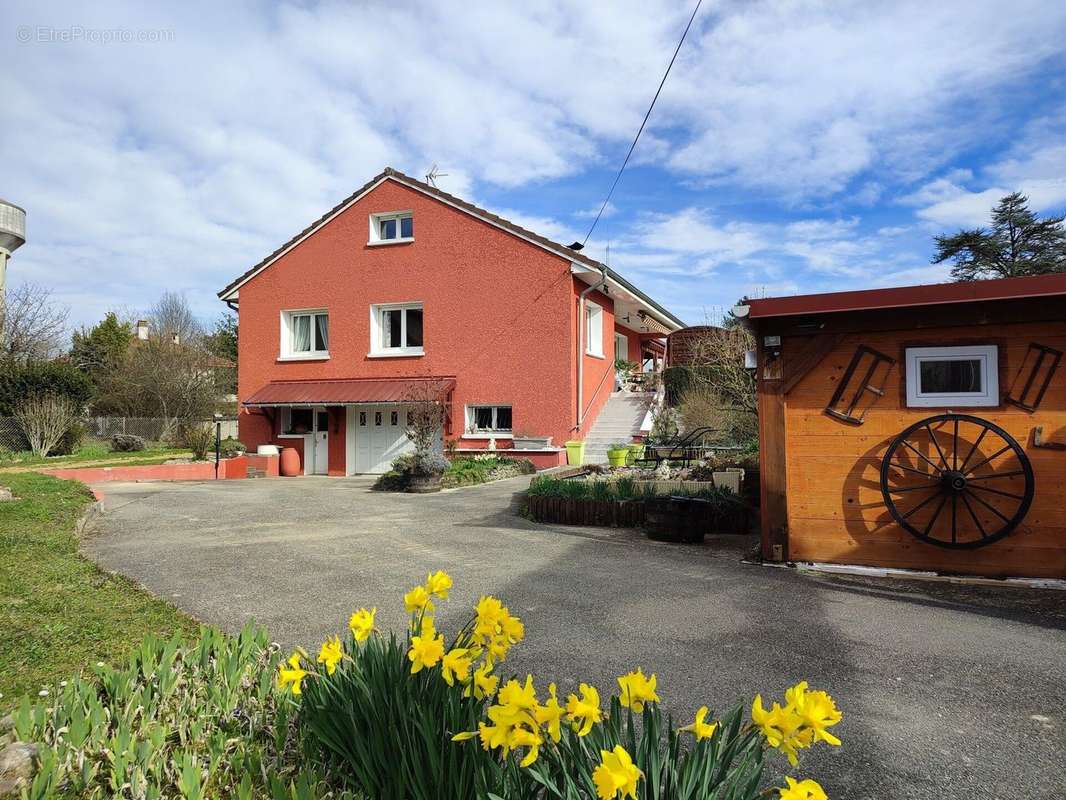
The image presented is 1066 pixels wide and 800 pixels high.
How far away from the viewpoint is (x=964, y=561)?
6555 mm

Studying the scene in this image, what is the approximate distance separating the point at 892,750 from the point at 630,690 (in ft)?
6.77

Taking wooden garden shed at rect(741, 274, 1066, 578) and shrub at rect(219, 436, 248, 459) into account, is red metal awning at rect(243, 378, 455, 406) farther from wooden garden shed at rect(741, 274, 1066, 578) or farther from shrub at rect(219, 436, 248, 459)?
wooden garden shed at rect(741, 274, 1066, 578)

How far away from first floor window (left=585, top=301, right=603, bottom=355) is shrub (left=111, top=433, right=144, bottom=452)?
710 inches

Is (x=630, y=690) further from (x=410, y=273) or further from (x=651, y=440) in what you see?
(x=410, y=273)

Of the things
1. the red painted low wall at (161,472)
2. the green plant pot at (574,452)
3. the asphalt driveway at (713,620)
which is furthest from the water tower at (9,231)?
the green plant pot at (574,452)

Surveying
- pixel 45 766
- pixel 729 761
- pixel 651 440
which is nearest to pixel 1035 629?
pixel 729 761

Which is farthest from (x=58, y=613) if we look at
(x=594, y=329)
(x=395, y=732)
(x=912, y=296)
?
(x=594, y=329)

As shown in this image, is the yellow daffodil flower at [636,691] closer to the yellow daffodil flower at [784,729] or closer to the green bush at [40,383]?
the yellow daffodil flower at [784,729]

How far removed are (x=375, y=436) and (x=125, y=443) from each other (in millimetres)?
11722

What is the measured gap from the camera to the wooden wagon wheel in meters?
6.35

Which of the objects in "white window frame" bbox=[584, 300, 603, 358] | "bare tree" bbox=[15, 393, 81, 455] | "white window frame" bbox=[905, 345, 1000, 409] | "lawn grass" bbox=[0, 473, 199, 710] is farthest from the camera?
"bare tree" bbox=[15, 393, 81, 455]

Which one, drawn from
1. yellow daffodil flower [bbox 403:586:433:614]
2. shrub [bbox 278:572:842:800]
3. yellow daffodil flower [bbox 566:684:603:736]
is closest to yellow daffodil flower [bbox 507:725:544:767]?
shrub [bbox 278:572:842:800]

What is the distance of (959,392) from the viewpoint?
6656 mm

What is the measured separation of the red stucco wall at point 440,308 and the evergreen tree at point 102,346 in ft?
46.9
